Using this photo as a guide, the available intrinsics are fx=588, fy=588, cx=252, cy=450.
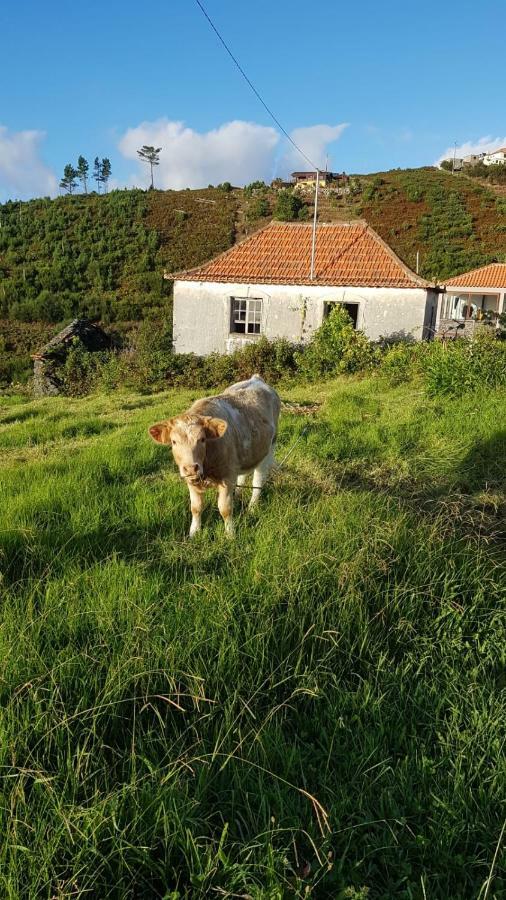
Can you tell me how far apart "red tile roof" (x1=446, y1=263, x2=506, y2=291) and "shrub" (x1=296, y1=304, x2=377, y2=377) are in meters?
12.9

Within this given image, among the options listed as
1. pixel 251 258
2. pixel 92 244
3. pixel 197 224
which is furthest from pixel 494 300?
pixel 92 244

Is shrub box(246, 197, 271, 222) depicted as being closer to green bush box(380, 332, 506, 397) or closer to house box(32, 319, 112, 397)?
house box(32, 319, 112, 397)

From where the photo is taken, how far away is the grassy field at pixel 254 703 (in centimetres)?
201

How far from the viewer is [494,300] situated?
37.7 m

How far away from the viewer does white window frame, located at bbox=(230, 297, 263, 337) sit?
74.6 feet

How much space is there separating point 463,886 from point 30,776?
1581mm

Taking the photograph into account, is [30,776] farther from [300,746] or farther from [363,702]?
[363,702]

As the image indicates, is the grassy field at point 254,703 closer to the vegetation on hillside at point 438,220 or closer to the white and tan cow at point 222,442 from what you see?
the white and tan cow at point 222,442

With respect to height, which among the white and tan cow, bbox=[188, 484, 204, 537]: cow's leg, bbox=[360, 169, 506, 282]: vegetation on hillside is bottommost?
bbox=[188, 484, 204, 537]: cow's leg

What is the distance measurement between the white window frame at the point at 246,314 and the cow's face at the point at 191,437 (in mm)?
18209

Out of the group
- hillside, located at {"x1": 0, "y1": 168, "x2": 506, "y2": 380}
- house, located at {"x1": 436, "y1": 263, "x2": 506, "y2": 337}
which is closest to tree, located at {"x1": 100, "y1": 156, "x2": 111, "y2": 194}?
hillside, located at {"x1": 0, "y1": 168, "x2": 506, "y2": 380}

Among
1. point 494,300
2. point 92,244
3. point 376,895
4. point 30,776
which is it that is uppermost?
point 92,244

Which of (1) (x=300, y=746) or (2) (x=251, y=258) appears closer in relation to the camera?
(1) (x=300, y=746)

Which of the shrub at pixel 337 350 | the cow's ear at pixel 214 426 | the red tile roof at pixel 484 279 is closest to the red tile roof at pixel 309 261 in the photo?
the shrub at pixel 337 350
